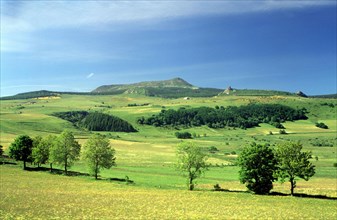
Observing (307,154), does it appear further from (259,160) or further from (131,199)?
(131,199)

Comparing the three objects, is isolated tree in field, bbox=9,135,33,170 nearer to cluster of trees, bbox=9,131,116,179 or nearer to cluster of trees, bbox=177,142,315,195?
cluster of trees, bbox=9,131,116,179

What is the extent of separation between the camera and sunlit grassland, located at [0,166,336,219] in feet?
175

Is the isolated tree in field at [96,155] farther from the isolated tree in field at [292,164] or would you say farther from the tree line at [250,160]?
the isolated tree in field at [292,164]

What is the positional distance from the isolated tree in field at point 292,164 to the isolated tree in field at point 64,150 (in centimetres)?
6079

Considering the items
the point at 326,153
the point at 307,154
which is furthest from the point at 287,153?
the point at 326,153

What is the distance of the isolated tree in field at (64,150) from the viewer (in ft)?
342

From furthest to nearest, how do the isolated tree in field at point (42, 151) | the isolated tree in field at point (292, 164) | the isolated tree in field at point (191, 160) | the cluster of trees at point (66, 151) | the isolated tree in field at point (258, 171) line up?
the isolated tree in field at point (42, 151), the cluster of trees at point (66, 151), the isolated tree in field at point (191, 160), the isolated tree in field at point (258, 171), the isolated tree in field at point (292, 164)

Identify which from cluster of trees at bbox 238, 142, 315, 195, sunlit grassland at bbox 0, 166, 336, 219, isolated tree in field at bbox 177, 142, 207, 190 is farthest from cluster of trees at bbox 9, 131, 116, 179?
cluster of trees at bbox 238, 142, 315, 195

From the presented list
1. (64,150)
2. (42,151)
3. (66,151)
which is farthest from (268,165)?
(42,151)

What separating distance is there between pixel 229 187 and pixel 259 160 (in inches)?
490

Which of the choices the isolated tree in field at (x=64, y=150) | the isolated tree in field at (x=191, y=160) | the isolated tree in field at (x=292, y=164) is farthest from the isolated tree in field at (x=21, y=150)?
the isolated tree in field at (x=292, y=164)

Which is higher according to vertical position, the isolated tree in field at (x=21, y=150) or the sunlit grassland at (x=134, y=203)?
the isolated tree in field at (x=21, y=150)

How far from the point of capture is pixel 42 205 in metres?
58.0

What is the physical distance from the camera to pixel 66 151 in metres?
105
